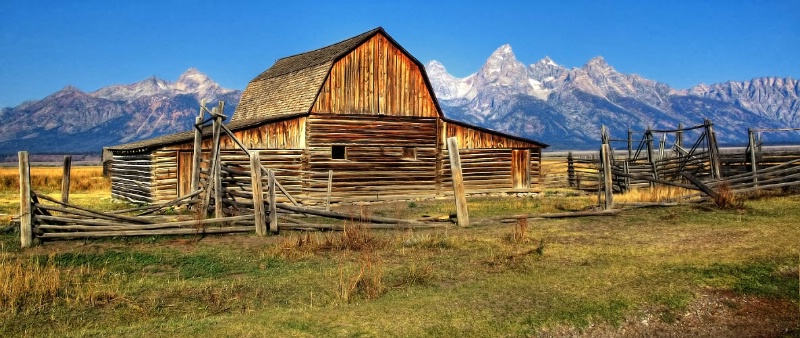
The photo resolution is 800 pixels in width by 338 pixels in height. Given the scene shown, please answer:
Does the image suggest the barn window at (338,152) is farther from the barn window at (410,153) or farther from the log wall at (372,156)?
the barn window at (410,153)

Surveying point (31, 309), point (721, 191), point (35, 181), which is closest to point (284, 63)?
point (35, 181)

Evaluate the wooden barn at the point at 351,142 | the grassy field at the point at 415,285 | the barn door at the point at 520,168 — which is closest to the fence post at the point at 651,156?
the wooden barn at the point at 351,142

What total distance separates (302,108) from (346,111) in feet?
6.12

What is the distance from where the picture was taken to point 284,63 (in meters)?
32.4

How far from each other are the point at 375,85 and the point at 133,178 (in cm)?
1086

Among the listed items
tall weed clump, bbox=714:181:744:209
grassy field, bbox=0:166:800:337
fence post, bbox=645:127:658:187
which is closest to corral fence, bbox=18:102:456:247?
grassy field, bbox=0:166:800:337

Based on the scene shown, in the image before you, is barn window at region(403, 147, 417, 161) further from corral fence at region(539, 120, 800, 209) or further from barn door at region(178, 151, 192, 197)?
barn door at region(178, 151, 192, 197)

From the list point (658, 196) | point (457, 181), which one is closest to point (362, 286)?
point (457, 181)

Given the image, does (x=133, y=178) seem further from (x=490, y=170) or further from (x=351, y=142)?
(x=490, y=170)

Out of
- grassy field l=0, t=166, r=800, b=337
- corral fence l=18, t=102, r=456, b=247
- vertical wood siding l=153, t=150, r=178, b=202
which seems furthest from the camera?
vertical wood siding l=153, t=150, r=178, b=202

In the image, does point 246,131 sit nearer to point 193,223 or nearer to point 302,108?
point 302,108

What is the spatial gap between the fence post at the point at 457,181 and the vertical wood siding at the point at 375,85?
1125 centimetres

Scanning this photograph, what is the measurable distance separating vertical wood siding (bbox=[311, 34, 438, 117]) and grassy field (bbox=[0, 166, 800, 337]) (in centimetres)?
1245

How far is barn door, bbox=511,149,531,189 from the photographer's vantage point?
29.1 metres
